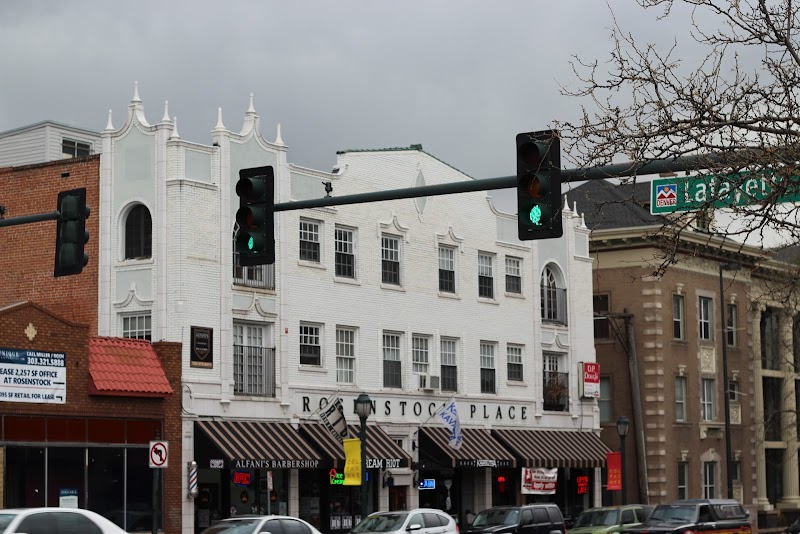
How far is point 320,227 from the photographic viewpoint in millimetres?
43719

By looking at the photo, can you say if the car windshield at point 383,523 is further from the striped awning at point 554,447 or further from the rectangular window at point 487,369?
the rectangular window at point 487,369

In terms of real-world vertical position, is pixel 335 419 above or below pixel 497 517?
above

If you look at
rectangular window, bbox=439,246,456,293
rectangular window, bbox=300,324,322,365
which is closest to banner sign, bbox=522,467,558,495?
rectangular window, bbox=439,246,456,293

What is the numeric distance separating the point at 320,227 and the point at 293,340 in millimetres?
3552

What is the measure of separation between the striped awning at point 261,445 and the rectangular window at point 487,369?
30.4ft

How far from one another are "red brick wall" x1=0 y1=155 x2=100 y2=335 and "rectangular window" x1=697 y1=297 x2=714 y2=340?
27754mm

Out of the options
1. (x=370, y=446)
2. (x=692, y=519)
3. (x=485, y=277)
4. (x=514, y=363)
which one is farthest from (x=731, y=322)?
(x=692, y=519)

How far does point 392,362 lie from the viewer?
4594cm

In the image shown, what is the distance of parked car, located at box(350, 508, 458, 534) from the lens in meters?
33.2

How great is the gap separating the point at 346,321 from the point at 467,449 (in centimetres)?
586

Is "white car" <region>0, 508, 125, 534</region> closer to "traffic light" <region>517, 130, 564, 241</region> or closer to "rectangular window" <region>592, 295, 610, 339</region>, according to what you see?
"traffic light" <region>517, 130, 564, 241</region>

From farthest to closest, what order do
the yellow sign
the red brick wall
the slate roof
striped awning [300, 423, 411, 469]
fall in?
the slate roof → striped awning [300, 423, 411, 469] → the red brick wall → the yellow sign

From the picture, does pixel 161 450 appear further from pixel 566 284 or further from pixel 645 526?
pixel 566 284

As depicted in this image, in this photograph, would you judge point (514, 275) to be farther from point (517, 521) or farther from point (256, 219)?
point (256, 219)
